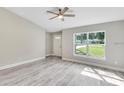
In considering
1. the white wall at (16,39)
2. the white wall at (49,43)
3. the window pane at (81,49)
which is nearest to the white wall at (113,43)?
the window pane at (81,49)

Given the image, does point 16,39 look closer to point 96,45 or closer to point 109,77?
point 96,45

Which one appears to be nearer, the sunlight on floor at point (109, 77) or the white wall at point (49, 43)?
the sunlight on floor at point (109, 77)

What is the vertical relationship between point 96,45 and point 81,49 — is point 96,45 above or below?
above

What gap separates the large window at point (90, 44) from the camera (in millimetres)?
4586

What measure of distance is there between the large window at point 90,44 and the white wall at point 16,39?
289 cm

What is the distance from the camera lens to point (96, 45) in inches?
190

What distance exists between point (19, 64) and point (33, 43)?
5.47 ft

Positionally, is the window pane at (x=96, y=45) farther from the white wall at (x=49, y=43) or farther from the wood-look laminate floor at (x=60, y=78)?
the white wall at (x=49, y=43)

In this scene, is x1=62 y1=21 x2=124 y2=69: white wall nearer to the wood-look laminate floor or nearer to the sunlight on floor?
the wood-look laminate floor

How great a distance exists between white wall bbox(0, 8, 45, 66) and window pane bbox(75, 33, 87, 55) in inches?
112

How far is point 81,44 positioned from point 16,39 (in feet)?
12.7

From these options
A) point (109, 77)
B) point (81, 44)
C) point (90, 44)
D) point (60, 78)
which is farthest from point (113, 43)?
point (60, 78)

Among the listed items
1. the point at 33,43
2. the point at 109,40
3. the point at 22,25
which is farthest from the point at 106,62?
the point at 22,25

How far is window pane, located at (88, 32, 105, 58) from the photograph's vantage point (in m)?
4.55
